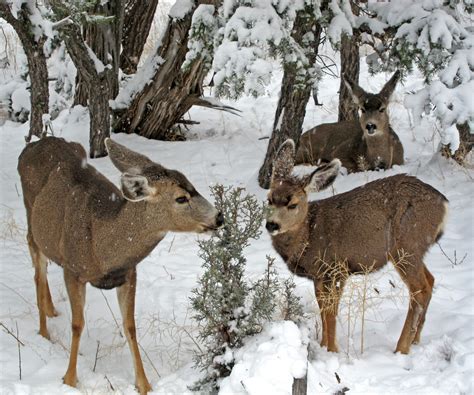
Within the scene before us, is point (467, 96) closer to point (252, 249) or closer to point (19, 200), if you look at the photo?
point (252, 249)

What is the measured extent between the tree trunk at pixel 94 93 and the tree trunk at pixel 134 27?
1.80m

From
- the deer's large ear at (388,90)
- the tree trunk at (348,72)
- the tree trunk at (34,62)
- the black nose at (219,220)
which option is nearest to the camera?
the black nose at (219,220)

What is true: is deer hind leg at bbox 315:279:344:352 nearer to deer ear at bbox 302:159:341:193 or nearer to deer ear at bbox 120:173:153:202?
deer ear at bbox 302:159:341:193

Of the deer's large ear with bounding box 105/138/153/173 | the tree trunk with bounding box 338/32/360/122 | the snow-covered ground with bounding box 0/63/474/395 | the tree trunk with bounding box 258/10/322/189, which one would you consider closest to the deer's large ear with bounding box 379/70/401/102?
the tree trunk with bounding box 338/32/360/122

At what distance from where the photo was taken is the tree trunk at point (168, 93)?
10062mm

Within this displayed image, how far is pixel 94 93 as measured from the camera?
9.66 m

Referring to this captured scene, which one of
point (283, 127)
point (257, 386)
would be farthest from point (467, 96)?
point (257, 386)

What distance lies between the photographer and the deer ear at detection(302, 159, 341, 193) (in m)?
5.49

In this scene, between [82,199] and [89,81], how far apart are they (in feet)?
15.2

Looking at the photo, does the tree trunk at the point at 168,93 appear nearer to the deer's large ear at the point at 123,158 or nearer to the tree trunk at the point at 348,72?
the tree trunk at the point at 348,72


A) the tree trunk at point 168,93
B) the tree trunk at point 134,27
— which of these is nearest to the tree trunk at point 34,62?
the tree trunk at point 168,93

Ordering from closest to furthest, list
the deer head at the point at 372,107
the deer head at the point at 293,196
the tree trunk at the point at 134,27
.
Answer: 1. the deer head at the point at 293,196
2. the deer head at the point at 372,107
3. the tree trunk at the point at 134,27

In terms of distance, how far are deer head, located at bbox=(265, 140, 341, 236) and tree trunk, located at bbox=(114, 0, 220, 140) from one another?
15.6 ft

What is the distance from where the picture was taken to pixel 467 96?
22.4 ft
